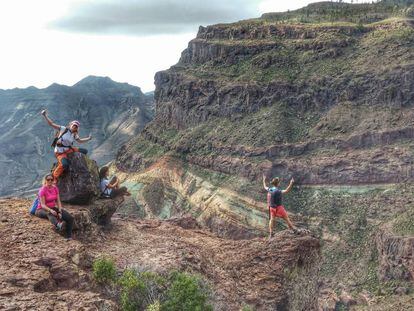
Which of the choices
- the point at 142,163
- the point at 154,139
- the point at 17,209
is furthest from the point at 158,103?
the point at 17,209

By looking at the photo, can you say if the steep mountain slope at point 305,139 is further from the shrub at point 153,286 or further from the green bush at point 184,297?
the green bush at point 184,297

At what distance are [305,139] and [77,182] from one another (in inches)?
3557

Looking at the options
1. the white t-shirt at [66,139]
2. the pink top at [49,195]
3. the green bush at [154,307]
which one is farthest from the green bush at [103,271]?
the white t-shirt at [66,139]

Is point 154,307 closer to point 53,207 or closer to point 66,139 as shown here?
point 53,207

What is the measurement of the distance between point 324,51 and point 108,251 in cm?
10857

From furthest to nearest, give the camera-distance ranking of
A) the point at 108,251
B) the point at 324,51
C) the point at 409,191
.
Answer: the point at 324,51, the point at 409,191, the point at 108,251

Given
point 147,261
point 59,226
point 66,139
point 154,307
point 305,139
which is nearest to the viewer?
point 154,307

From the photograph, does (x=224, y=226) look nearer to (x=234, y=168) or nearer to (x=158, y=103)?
(x=234, y=168)

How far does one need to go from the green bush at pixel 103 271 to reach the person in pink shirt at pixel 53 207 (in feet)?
10.8

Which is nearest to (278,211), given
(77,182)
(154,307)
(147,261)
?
(147,261)

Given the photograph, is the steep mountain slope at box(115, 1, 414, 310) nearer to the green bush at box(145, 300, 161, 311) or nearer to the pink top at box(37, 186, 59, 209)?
the pink top at box(37, 186, 59, 209)

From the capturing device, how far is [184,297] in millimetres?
17312

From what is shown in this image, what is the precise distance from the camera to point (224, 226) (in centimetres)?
10062

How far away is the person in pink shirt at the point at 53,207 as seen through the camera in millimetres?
21300
